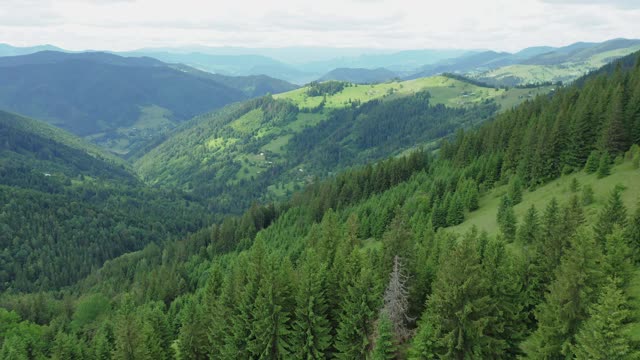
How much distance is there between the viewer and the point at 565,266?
3906 cm

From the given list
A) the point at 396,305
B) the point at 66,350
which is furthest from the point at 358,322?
the point at 66,350

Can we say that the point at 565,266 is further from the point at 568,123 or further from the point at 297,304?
the point at 568,123

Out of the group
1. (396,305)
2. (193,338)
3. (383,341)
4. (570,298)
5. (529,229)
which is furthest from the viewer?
(529,229)

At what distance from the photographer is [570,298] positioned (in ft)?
125

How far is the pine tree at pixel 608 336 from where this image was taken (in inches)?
1252

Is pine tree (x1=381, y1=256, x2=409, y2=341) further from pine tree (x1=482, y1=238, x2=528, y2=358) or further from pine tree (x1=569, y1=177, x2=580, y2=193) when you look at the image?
pine tree (x1=569, y1=177, x2=580, y2=193)

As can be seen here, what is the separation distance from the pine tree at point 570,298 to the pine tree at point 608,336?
367 cm

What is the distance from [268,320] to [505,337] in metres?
25.0

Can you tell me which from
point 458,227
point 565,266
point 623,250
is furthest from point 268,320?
point 458,227

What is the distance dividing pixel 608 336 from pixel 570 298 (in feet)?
20.0

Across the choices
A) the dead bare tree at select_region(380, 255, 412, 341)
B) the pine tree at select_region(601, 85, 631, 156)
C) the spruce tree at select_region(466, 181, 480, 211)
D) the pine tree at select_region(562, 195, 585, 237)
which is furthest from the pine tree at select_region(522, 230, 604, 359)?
the pine tree at select_region(601, 85, 631, 156)

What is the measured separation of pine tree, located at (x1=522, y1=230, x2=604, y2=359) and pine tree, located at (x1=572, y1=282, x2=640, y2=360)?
145 inches

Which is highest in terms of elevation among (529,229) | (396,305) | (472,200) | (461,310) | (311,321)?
(529,229)

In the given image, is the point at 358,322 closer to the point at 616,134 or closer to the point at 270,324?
the point at 270,324
